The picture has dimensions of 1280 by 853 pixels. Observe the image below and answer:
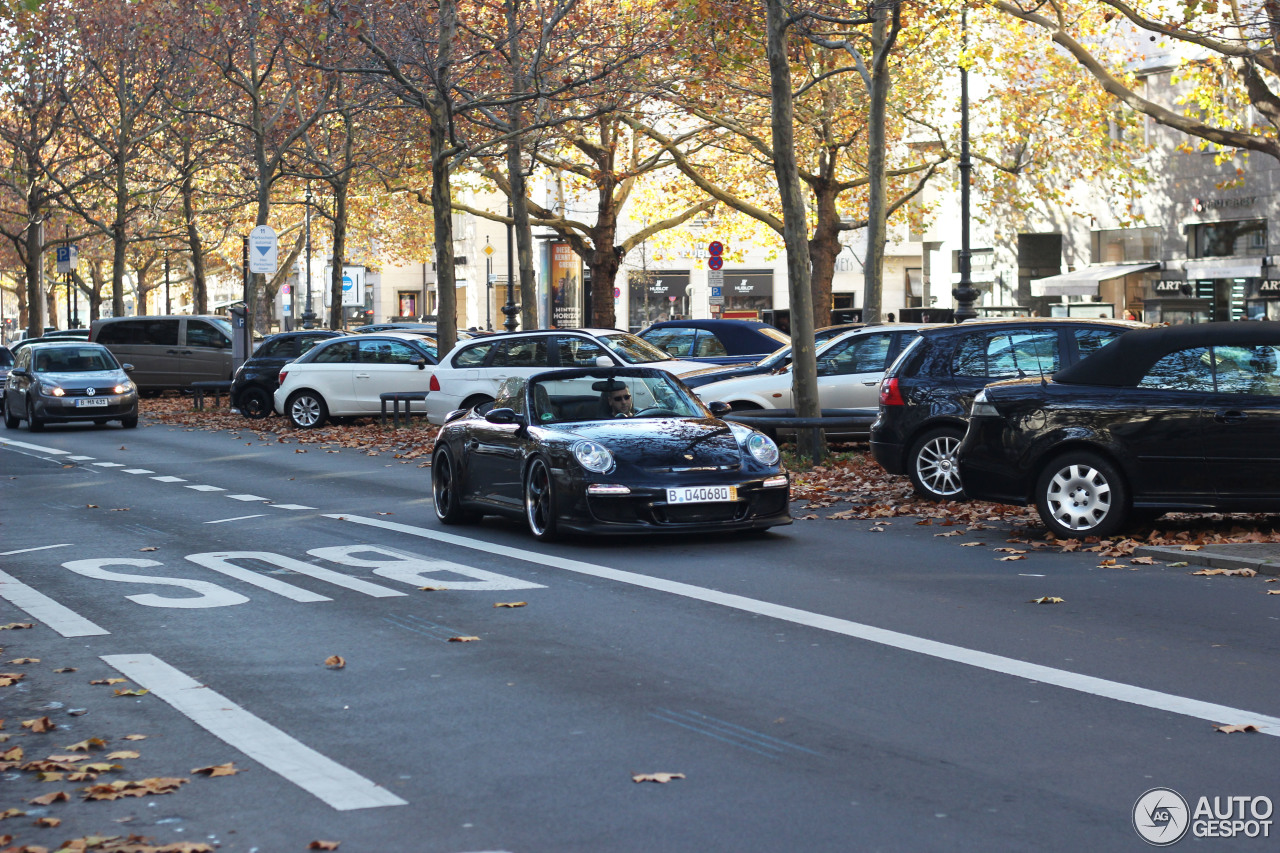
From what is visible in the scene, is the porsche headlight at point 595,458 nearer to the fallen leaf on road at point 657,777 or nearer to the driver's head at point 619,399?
the driver's head at point 619,399

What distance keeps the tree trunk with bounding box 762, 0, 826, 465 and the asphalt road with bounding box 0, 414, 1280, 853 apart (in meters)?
5.91

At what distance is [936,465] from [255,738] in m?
9.98

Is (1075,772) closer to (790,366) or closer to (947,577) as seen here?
(947,577)

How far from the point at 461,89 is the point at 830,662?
76.2 ft

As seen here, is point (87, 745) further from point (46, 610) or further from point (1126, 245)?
point (1126, 245)

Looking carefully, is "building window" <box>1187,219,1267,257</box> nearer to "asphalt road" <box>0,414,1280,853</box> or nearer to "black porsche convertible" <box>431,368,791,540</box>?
"asphalt road" <box>0,414,1280,853</box>

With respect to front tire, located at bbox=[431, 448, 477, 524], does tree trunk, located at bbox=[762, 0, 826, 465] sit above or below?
above

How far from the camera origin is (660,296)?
78062 millimetres

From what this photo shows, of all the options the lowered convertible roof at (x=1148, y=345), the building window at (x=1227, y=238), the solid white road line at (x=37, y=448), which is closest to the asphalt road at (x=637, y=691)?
the lowered convertible roof at (x=1148, y=345)

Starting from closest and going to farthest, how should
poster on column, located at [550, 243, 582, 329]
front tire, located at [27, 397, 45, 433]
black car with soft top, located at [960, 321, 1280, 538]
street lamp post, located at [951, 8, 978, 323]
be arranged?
black car with soft top, located at [960, 321, 1280, 538] < front tire, located at [27, 397, 45, 433] < street lamp post, located at [951, 8, 978, 323] < poster on column, located at [550, 243, 582, 329]

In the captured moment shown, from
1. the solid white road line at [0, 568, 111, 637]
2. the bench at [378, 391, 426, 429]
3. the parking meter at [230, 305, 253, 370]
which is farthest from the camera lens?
the parking meter at [230, 305, 253, 370]

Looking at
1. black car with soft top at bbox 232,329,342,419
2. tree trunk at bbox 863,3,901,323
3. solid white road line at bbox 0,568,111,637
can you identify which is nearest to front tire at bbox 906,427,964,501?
solid white road line at bbox 0,568,111,637

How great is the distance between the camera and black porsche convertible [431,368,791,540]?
11984 mm

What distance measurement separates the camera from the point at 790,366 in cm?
2127
